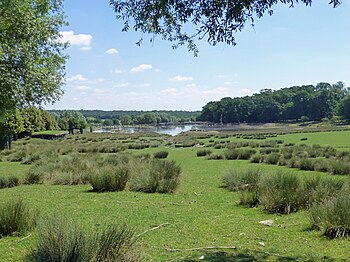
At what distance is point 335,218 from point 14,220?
6.91 meters

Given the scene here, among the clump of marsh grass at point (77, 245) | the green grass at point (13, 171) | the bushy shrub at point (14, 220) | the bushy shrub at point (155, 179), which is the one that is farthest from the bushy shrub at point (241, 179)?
the green grass at point (13, 171)

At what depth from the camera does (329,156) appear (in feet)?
94.3

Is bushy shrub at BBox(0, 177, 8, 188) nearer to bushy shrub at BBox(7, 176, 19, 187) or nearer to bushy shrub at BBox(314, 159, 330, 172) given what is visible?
bushy shrub at BBox(7, 176, 19, 187)

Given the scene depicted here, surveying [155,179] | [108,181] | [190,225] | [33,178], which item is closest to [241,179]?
[155,179]

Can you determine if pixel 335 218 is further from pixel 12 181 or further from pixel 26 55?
pixel 12 181

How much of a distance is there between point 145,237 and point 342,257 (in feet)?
12.6

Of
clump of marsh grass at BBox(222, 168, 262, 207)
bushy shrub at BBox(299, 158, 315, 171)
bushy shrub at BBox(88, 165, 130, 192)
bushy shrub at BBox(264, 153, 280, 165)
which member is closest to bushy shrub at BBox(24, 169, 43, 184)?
bushy shrub at BBox(88, 165, 130, 192)

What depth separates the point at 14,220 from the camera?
791 cm

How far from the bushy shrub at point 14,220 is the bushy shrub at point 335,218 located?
20.9 feet

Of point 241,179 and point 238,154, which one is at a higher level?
point 241,179

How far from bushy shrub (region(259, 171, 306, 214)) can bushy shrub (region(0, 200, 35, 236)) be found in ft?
20.7

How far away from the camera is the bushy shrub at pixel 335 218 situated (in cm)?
748

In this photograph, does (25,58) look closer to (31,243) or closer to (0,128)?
(31,243)

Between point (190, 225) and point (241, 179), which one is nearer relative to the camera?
point (190, 225)
